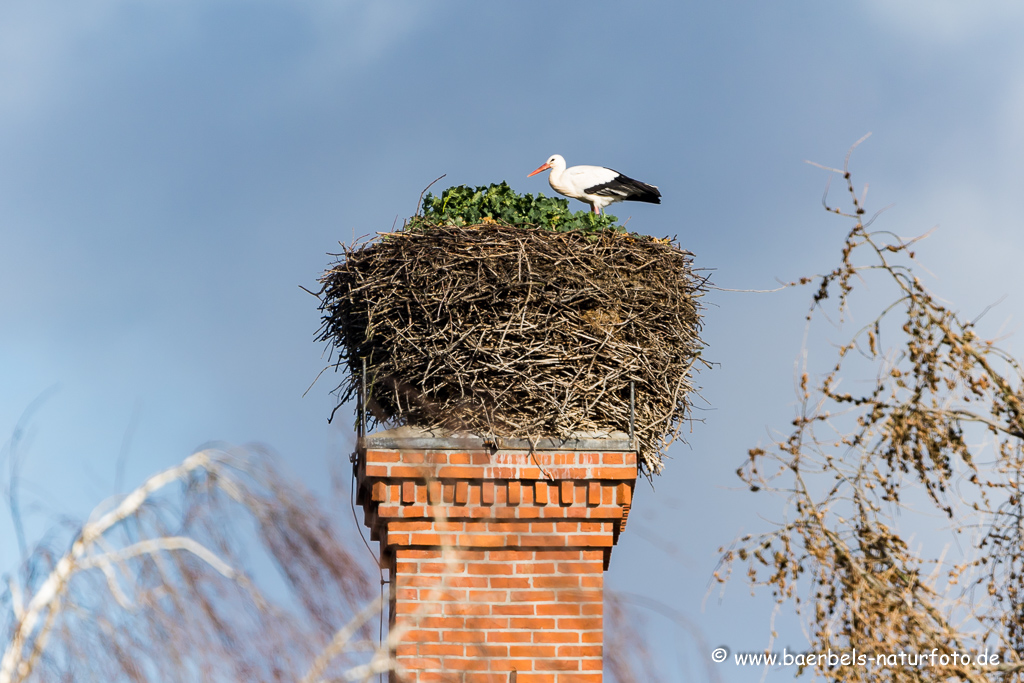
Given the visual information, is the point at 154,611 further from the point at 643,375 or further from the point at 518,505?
the point at 643,375

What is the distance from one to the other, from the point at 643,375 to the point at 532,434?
3.38 ft

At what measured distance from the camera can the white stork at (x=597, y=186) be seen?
35.5ft

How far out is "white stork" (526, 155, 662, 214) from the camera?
10.8 m

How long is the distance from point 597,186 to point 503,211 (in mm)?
2157

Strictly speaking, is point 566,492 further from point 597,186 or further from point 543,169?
point 543,169

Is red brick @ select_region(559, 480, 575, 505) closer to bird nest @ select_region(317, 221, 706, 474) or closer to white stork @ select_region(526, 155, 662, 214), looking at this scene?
bird nest @ select_region(317, 221, 706, 474)

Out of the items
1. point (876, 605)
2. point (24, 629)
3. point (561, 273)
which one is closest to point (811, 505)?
point (876, 605)

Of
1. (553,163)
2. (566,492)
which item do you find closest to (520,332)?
(566,492)

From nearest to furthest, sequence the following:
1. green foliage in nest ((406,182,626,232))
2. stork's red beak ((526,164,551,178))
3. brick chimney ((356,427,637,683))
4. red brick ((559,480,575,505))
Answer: brick chimney ((356,427,637,683)), red brick ((559,480,575,505)), green foliage in nest ((406,182,626,232)), stork's red beak ((526,164,551,178))

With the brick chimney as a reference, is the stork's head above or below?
above

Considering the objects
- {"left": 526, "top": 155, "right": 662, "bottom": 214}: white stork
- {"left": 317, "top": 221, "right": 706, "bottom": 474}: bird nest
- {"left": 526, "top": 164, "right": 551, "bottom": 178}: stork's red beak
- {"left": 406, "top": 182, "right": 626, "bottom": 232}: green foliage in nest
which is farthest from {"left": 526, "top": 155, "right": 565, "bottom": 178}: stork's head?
{"left": 317, "top": 221, "right": 706, "bottom": 474}: bird nest

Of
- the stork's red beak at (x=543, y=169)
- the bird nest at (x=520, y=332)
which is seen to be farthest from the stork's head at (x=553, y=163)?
the bird nest at (x=520, y=332)

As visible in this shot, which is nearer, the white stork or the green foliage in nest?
the green foliage in nest

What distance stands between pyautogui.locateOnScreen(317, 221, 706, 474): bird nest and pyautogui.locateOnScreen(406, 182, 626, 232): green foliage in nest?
0.33m
